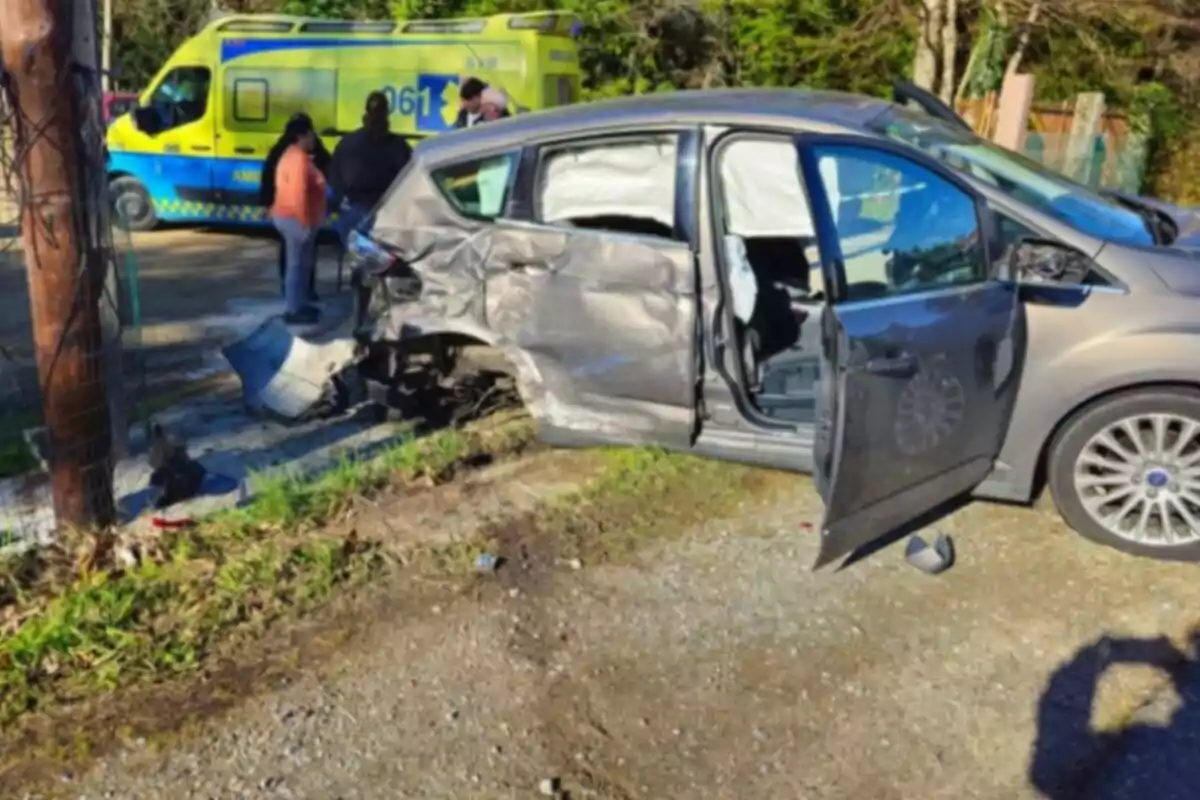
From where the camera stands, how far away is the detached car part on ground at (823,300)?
4617mm

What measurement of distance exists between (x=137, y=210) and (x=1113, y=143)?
1130 cm

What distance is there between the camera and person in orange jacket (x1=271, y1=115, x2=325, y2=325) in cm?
930

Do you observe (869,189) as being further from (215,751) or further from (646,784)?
(215,751)

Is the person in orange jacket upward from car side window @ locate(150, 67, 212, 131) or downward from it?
downward

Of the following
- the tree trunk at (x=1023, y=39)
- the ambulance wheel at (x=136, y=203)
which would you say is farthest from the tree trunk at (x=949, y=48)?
the ambulance wheel at (x=136, y=203)

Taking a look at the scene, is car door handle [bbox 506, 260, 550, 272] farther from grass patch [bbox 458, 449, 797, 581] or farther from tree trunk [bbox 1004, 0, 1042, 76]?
tree trunk [bbox 1004, 0, 1042, 76]

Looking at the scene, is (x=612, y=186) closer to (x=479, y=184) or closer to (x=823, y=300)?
(x=479, y=184)

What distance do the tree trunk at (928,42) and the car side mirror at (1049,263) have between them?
36.9ft

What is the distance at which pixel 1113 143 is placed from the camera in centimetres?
1496

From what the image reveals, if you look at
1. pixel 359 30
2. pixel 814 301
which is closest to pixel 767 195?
pixel 814 301

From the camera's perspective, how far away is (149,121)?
13.7 m

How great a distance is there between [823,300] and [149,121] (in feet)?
35.9

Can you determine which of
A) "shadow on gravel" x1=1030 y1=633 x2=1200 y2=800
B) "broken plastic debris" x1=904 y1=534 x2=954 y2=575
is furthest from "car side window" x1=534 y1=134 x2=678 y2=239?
"shadow on gravel" x1=1030 y1=633 x2=1200 y2=800

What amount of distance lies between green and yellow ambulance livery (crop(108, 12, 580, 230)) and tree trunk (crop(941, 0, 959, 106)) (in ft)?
16.7
